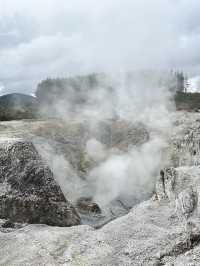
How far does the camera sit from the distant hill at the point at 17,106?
6381 centimetres

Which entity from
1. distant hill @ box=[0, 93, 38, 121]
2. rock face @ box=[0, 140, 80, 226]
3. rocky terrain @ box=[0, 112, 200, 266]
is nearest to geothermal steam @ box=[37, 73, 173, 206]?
distant hill @ box=[0, 93, 38, 121]

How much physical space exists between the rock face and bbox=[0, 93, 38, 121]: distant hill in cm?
3985

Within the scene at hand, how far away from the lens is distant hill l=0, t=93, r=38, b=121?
63812 millimetres

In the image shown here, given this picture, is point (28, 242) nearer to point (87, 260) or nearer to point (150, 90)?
point (87, 260)

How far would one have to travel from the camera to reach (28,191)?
17.8 meters

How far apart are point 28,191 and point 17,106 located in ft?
250

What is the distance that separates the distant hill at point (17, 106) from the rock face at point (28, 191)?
39848mm

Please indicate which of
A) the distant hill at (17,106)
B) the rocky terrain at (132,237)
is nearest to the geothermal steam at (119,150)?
the distant hill at (17,106)

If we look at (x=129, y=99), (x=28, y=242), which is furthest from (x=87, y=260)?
(x=129, y=99)

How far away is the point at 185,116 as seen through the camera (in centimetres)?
4584

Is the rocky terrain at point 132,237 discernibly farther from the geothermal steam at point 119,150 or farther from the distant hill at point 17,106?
the distant hill at point 17,106

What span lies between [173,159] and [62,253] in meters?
25.3

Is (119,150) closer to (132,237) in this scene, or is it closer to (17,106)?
(132,237)

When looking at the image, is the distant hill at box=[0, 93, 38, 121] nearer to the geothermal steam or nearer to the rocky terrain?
Result: the geothermal steam
